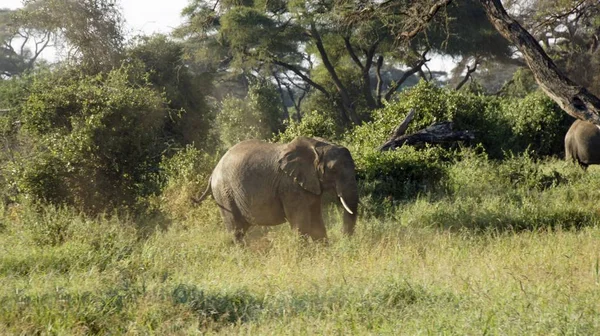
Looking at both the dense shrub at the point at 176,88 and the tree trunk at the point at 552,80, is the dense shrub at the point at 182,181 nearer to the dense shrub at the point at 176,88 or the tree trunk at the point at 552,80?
the tree trunk at the point at 552,80

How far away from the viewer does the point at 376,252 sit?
332 inches

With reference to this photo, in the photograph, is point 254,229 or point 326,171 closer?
point 326,171

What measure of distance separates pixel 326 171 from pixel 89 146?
3.96m

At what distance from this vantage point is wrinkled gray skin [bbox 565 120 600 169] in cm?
1723

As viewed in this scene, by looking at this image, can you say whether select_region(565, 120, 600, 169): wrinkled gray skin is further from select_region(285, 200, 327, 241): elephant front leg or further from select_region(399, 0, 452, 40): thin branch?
select_region(285, 200, 327, 241): elephant front leg

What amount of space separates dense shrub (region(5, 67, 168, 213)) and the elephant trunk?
153 inches

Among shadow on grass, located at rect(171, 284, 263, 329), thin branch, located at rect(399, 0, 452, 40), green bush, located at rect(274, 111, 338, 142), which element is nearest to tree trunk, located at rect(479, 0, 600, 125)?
thin branch, located at rect(399, 0, 452, 40)

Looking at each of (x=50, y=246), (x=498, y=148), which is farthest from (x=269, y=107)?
(x=50, y=246)

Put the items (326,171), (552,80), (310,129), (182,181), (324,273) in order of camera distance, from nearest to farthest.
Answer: (324,273), (326,171), (552,80), (182,181), (310,129)

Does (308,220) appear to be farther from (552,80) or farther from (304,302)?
(552,80)

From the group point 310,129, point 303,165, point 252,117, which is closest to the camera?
point 303,165

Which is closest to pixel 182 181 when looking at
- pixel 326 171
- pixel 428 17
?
pixel 326 171

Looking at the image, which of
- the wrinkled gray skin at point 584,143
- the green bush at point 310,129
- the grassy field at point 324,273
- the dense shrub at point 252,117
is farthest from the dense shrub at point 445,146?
the dense shrub at point 252,117

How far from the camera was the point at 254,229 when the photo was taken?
10758 millimetres
